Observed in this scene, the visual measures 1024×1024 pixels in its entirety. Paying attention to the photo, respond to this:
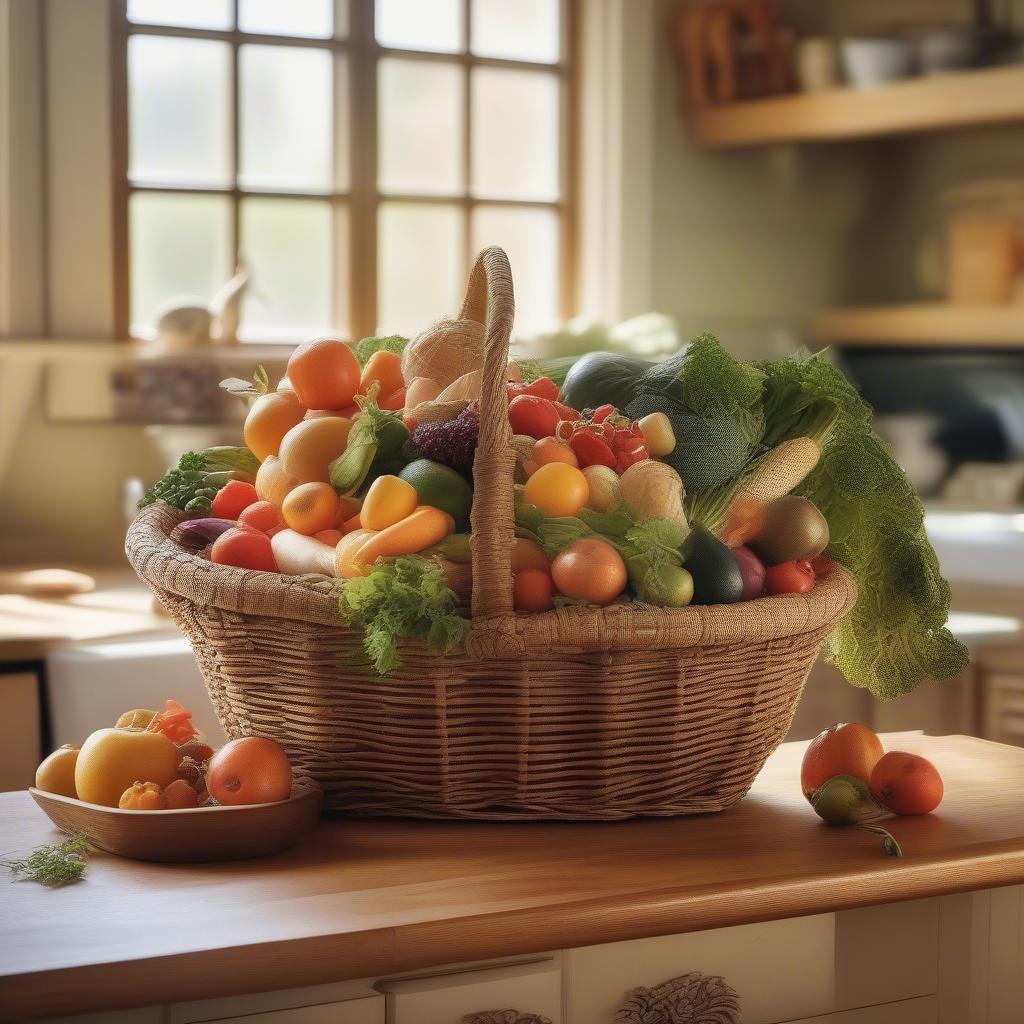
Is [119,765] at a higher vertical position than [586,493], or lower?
lower

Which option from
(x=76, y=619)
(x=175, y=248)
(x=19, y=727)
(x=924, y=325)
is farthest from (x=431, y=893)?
(x=924, y=325)

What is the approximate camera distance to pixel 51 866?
0.94 metres

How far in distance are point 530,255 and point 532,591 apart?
8.95 feet

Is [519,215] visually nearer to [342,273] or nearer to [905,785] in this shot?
[342,273]

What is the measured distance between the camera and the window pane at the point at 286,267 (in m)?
3.28

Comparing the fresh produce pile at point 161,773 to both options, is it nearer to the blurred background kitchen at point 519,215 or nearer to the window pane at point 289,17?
the blurred background kitchen at point 519,215

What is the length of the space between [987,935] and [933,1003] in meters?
0.06

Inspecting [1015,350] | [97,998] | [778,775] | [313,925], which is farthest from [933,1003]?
[1015,350]

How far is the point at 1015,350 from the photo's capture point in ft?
11.5

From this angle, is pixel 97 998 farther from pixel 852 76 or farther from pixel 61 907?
pixel 852 76

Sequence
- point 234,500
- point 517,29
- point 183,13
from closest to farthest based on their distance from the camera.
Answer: point 234,500 → point 183,13 → point 517,29

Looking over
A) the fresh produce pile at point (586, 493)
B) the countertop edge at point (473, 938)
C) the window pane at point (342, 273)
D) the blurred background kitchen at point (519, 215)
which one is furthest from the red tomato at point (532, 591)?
the window pane at point (342, 273)

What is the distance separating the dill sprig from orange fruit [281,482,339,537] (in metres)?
0.27

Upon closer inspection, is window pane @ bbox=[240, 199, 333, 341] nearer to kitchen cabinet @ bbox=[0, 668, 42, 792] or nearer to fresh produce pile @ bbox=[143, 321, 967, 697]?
kitchen cabinet @ bbox=[0, 668, 42, 792]
